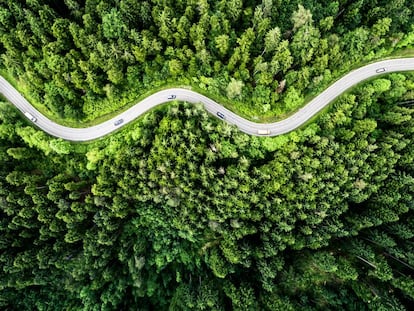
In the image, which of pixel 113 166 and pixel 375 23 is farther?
pixel 375 23

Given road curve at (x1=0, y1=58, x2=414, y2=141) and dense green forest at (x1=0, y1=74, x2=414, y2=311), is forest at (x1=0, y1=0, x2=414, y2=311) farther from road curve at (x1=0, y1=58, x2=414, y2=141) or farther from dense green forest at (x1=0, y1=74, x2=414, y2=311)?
road curve at (x1=0, y1=58, x2=414, y2=141)

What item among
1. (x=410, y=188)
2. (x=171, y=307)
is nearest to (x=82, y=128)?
(x=171, y=307)

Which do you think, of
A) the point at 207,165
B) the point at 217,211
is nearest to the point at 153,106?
the point at 207,165

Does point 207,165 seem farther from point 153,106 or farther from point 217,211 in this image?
point 153,106

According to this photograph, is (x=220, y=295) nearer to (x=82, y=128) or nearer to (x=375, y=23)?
(x=82, y=128)

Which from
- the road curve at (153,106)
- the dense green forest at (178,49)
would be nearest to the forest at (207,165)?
the dense green forest at (178,49)

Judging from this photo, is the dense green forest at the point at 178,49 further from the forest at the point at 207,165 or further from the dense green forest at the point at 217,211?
the dense green forest at the point at 217,211

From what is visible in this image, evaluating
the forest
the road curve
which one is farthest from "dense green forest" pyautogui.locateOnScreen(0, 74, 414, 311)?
the road curve
